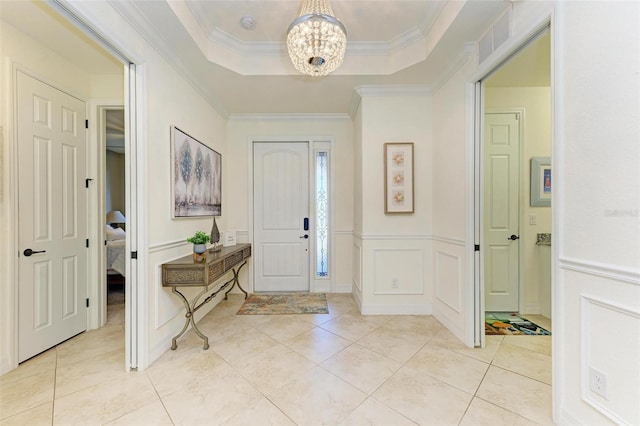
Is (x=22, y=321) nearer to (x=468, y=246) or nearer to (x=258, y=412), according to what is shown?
(x=258, y=412)

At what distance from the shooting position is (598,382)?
1247 mm

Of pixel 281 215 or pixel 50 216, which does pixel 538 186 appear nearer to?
pixel 281 215

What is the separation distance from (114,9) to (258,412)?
2.68 meters

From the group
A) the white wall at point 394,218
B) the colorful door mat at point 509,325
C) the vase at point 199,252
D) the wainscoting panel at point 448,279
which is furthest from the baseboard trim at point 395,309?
the vase at point 199,252

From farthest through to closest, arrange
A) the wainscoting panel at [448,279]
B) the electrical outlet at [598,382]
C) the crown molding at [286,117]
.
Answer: the crown molding at [286,117] → the wainscoting panel at [448,279] → the electrical outlet at [598,382]

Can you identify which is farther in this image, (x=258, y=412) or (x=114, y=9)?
(x=114, y=9)

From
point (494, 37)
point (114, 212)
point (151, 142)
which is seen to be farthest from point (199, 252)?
point (114, 212)

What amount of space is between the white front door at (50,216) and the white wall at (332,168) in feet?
5.46

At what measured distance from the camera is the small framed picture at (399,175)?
9.73 feet

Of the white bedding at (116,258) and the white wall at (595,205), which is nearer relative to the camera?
the white wall at (595,205)

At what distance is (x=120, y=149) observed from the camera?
5715 millimetres

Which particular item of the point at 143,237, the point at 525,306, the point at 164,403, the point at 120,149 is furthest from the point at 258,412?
the point at 120,149

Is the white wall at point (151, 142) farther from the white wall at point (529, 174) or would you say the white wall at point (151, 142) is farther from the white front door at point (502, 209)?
the white wall at point (529, 174)

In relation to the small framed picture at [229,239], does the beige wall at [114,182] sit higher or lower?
higher
